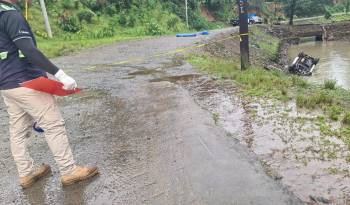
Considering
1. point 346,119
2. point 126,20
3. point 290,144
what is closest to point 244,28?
point 346,119

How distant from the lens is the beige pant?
3.85 meters

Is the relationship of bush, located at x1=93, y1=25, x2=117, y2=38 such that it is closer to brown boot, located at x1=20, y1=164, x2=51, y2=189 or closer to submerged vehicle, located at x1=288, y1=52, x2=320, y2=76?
submerged vehicle, located at x1=288, y1=52, x2=320, y2=76

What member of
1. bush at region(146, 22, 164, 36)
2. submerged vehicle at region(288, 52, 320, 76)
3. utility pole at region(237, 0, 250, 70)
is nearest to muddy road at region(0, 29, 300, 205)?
utility pole at region(237, 0, 250, 70)

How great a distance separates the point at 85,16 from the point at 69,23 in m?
1.63

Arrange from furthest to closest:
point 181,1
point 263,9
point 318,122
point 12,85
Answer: point 263,9
point 181,1
point 318,122
point 12,85

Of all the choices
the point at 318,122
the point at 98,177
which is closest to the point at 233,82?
the point at 318,122

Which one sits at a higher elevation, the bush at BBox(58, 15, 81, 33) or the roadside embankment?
the bush at BBox(58, 15, 81, 33)

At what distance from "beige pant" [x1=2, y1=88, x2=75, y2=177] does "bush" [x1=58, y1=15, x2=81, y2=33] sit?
23.9 m

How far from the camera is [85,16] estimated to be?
28219 mm

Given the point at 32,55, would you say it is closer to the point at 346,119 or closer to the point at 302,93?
the point at 346,119

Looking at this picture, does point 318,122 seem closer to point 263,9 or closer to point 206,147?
point 206,147

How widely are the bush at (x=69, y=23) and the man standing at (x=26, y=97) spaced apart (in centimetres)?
2387

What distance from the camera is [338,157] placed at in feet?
14.3

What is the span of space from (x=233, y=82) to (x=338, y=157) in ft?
14.8
